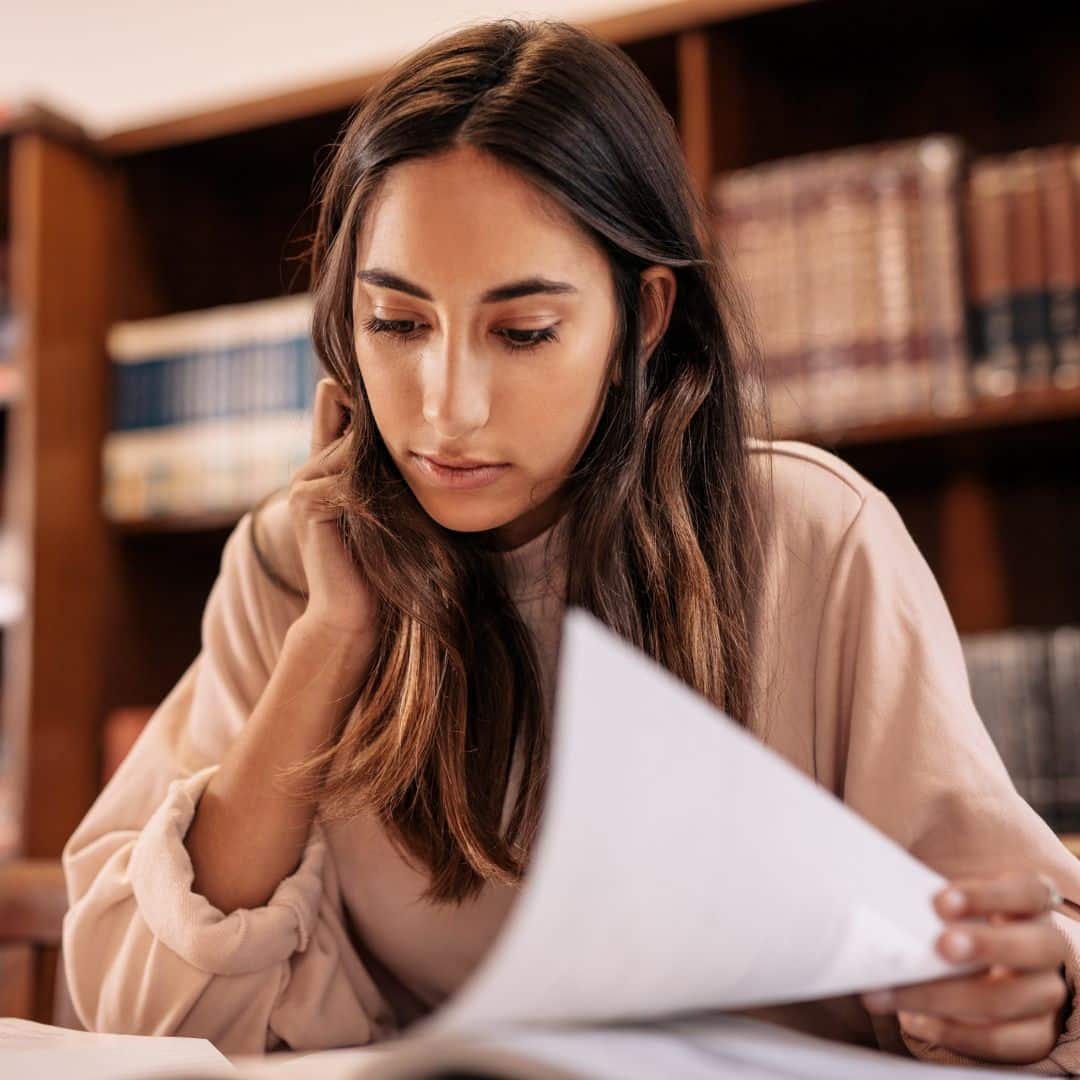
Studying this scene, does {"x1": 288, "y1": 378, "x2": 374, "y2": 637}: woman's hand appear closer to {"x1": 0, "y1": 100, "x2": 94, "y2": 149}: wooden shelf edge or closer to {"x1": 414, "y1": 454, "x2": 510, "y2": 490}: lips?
{"x1": 414, "y1": 454, "x2": 510, "y2": 490}: lips

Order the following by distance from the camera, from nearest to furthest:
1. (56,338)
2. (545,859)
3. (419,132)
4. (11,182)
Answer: (545,859)
(419,132)
(56,338)
(11,182)

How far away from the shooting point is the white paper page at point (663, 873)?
47 cm

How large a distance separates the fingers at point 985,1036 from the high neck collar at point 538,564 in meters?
0.42

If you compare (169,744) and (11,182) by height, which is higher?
(11,182)

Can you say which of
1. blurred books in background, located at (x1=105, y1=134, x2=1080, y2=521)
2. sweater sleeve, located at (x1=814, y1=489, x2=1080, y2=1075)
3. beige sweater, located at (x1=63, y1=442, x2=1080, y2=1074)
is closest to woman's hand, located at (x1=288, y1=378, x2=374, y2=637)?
beige sweater, located at (x1=63, y1=442, x2=1080, y2=1074)

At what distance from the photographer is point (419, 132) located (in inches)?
36.6

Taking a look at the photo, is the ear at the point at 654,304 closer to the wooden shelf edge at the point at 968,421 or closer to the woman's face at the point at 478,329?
the woman's face at the point at 478,329

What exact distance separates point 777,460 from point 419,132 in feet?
1.25

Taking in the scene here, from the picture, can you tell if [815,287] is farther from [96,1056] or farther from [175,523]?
[96,1056]

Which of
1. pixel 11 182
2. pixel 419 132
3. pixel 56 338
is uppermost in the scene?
pixel 11 182

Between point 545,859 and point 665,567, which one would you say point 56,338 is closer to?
point 665,567

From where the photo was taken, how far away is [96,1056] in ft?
2.31

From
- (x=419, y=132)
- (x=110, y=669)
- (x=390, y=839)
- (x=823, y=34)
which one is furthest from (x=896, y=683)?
(x=110, y=669)

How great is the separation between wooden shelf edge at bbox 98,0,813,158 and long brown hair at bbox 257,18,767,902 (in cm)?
89
